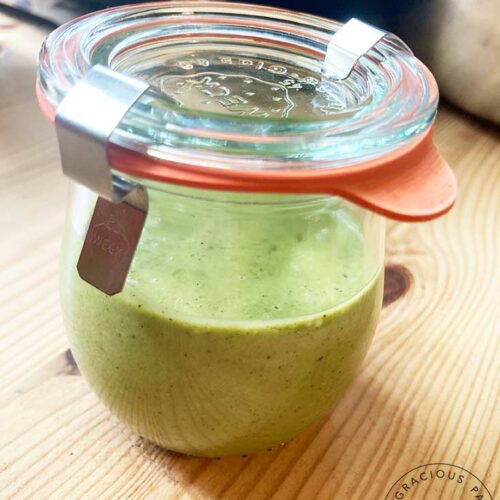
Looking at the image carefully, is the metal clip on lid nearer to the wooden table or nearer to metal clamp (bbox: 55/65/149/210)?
metal clamp (bbox: 55/65/149/210)

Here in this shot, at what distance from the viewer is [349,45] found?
427 mm

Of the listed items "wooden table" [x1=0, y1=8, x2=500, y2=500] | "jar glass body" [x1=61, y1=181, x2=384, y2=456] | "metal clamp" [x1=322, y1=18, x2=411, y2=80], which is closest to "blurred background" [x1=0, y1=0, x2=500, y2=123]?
"wooden table" [x1=0, y1=8, x2=500, y2=500]

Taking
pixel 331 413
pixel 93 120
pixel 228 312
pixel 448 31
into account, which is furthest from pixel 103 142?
pixel 448 31

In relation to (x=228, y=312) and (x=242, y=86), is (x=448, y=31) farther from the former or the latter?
(x=228, y=312)

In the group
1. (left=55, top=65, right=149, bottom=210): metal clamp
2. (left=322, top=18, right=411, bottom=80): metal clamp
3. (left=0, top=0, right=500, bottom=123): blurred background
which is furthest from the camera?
(left=0, top=0, right=500, bottom=123): blurred background

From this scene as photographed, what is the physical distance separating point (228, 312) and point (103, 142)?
12cm

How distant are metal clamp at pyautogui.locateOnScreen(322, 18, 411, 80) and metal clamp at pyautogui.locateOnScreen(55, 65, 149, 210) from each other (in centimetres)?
18

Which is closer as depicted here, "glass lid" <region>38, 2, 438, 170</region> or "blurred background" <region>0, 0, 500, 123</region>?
"glass lid" <region>38, 2, 438, 170</region>

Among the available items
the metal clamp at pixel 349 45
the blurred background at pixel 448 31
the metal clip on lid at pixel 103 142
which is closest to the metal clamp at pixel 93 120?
the metal clip on lid at pixel 103 142

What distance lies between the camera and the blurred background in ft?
2.77

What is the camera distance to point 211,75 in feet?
1.50

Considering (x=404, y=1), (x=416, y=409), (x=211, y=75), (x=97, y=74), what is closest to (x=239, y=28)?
(x=211, y=75)

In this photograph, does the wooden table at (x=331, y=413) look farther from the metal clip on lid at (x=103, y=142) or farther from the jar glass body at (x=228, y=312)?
the metal clip on lid at (x=103, y=142)

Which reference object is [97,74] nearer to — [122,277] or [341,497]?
[122,277]
